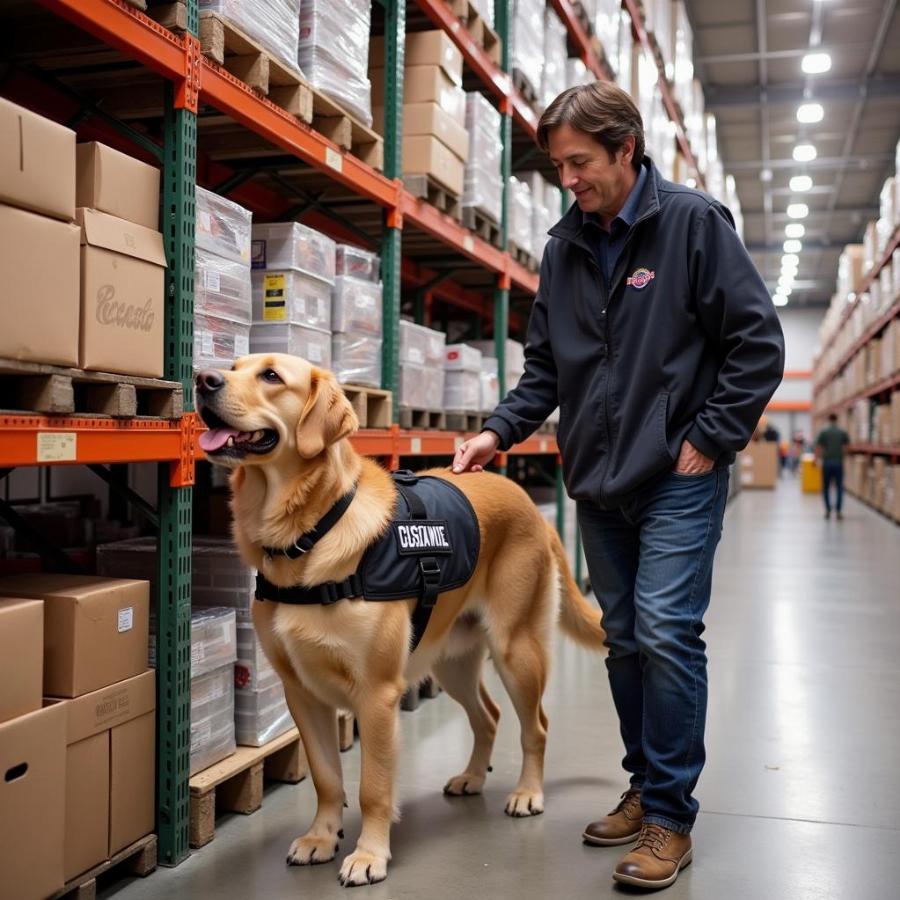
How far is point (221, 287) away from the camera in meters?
3.09

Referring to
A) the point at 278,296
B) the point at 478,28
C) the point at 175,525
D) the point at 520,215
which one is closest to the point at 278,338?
the point at 278,296

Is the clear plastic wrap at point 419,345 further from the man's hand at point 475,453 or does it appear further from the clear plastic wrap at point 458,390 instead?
the man's hand at point 475,453

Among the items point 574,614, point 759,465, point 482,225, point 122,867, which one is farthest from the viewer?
point 759,465

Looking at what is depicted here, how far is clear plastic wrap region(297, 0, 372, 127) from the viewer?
3643mm

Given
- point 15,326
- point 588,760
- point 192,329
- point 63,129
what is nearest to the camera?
point 15,326

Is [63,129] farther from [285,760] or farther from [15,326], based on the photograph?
[285,760]

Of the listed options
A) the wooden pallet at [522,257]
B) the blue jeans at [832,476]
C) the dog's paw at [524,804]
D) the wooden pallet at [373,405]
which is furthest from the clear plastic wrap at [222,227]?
the blue jeans at [832,476]

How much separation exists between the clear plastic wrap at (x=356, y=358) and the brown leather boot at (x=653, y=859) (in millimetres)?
2171

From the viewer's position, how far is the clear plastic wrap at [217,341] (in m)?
2.99

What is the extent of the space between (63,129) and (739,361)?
1.87 metres

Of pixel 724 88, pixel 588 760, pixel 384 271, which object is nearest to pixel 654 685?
pixel 588 760

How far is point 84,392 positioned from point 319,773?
1334 millimetres

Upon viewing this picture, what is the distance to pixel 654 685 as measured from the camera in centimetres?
263

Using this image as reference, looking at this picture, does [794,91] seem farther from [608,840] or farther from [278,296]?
[608,840]
